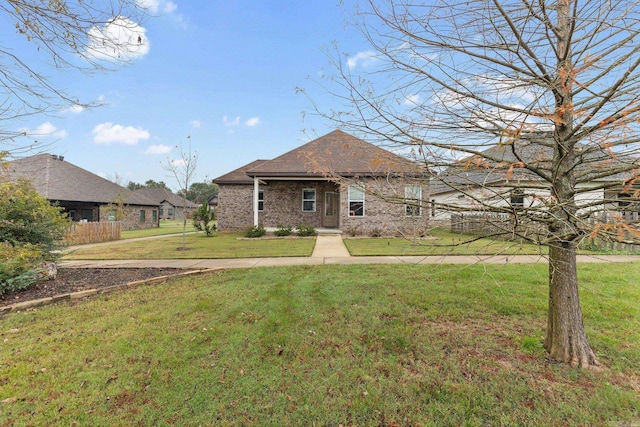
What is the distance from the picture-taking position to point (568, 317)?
2861 millimetres

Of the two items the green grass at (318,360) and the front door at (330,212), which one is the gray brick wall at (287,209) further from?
the green grass at (318,360)

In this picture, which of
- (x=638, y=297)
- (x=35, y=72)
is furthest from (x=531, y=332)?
(x=35, y=72)

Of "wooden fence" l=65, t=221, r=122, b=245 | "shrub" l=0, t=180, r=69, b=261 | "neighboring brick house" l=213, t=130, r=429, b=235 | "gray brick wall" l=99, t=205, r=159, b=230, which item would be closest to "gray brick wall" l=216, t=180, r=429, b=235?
"neighboring brick house" l=213, t=130, r=429, b=235

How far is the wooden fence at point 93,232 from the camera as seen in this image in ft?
45.8

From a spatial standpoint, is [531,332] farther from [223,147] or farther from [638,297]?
[223,147]

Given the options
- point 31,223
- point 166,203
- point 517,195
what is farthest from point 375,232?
point 166,203

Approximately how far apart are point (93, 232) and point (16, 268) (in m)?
11.3

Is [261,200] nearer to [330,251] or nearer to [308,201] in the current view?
[308,201]

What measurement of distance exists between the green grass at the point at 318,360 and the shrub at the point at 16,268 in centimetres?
123

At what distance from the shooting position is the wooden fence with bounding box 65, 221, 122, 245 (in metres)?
14.0

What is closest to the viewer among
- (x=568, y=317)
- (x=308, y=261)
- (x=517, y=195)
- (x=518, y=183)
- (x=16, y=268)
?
(x=517, y=195)

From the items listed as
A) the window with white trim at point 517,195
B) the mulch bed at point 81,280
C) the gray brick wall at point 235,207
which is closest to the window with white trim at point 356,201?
the gray brick wall at point 235,207

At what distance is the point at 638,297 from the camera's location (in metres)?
4.46

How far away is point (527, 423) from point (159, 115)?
15.4 metres
